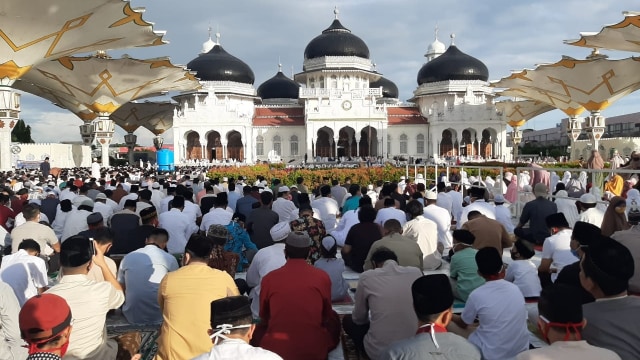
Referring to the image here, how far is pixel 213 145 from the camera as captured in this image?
42.8 m

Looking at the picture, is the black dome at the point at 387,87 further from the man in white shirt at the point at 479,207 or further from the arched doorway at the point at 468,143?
the man in white shirt at the point at 479,207

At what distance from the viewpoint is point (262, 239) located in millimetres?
7809

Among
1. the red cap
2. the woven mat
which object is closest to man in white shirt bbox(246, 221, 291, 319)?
the woven mat

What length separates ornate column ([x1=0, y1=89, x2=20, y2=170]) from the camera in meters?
18.2

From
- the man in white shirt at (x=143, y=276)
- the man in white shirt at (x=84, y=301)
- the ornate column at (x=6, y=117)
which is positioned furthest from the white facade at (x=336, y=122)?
the man in white shirt at (x=84, y=301)

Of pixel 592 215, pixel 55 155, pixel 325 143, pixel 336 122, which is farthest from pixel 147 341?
pixel 325 143

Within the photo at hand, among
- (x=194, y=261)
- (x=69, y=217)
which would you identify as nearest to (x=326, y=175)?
(x=69, y=217)

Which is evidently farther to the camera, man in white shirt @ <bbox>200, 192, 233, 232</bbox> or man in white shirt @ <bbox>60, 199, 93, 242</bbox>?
man in white shirt @ <bbox>200, 192, 233, 232</bbox>

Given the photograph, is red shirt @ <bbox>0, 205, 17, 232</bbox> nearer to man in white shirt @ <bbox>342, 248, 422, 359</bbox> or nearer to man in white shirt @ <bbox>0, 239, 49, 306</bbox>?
man in white shirt @ <bbox>0, 239, 49, 306</bbox>

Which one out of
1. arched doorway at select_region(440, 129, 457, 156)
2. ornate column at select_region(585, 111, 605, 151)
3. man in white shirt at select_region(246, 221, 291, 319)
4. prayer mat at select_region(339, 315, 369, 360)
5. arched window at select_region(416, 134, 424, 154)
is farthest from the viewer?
arched doorway at select_region(440, 129, 457, 156)

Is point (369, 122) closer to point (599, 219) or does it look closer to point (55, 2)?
point (55, 2)

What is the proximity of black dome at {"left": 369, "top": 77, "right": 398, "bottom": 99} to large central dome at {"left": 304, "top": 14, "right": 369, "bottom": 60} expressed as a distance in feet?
30.4

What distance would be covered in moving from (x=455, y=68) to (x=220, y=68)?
21.1 m

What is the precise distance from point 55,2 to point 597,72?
2469 cm
